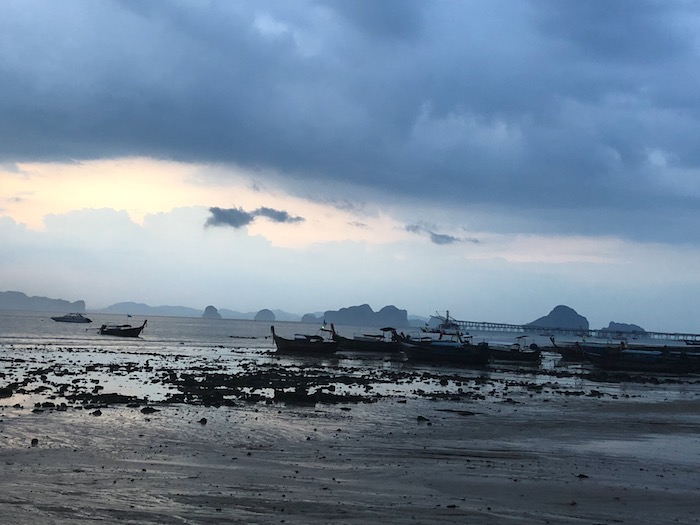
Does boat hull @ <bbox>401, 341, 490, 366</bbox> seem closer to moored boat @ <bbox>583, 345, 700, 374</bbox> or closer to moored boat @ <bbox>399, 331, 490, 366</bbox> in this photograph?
moored boat @ <bbox>399, 331, 490, 366</bbox>

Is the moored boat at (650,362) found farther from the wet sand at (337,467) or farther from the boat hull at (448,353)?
the wet sand at (337,467)

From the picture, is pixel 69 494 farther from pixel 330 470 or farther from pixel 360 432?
pixel 360 432

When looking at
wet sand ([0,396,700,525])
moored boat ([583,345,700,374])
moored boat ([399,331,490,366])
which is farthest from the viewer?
moored boat ([399,331,490,366])

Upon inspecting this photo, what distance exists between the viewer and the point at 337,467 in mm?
15648

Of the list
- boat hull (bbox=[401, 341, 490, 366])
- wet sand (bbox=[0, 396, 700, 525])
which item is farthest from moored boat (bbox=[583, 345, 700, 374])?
wet sand (bbox=[0, 396, 700, 525])

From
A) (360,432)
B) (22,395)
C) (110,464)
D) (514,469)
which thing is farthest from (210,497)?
(22,395)

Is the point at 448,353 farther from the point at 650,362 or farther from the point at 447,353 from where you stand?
the point at 650,362

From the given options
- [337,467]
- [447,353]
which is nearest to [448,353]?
[447,353]

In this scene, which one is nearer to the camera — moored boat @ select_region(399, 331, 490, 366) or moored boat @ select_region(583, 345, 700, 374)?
moored boat @ select_region(583, 345, 700, 374)

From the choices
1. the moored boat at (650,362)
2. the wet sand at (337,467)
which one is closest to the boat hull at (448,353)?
the moored boat at (650,362)

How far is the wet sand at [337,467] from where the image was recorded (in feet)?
38.8

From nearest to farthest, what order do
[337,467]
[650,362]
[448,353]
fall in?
1. [337,467]
2. [650,362]
3. [448,353]

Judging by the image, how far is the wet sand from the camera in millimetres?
11812

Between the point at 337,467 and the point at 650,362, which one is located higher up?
the point at 337,467
